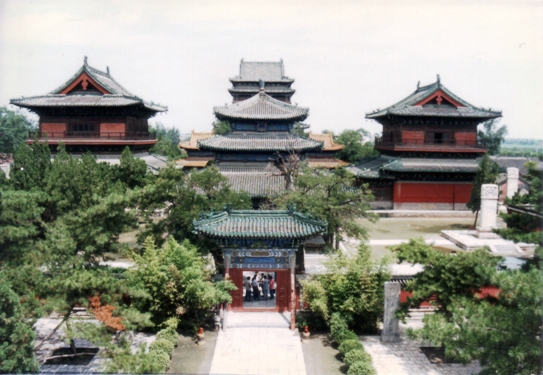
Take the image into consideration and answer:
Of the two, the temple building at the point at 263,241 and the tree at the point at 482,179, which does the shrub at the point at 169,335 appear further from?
the tree at the point at 482,179

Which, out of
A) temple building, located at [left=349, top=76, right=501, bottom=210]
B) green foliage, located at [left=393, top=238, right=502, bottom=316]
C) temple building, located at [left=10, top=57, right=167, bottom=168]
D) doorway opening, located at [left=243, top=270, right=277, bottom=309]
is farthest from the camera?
temple building, located at [left=349, top=76, right=501, bottom=210]

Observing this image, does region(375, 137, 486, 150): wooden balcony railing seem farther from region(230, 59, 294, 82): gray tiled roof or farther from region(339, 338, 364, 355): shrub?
region(339, 338, 364, 355): shrub

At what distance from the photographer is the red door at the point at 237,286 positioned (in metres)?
16.3

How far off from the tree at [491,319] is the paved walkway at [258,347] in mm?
4104

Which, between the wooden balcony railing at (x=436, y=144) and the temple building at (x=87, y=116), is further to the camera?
the wooden balcony railing at (x=436, y=144)

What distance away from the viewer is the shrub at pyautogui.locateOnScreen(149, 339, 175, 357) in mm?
13164

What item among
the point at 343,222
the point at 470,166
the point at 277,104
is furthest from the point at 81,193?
the point at 470,166

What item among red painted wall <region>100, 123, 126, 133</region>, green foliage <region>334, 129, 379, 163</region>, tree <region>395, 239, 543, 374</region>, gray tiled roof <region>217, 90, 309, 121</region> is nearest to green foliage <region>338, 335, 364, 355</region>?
tree <region>395, 239, 543, 374</region>

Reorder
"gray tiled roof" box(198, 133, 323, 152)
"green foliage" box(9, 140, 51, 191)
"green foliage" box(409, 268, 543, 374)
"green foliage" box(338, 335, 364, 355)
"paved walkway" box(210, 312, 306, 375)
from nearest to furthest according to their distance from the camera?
"green foliage" box(409, 268, 543, 374) < "paved walkway" box(210, 312, 306, 375) < "green foliage" box(338, 335, 364, 355) < "green foliage" box(9, 140, 51, 191) < "gray tiled roof" box(198, 133, 323, 152)

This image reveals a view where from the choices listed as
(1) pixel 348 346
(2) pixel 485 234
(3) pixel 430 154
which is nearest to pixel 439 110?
(3) pixel 430 154

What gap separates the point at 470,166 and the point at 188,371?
101 feet

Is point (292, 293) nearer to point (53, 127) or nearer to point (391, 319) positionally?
point (391, 319)

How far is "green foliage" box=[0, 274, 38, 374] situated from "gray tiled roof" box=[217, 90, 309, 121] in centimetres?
1829

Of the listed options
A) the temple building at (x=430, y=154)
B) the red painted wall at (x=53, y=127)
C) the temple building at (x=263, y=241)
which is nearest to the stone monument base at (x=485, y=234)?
the temple building at (x=430, y=154)
